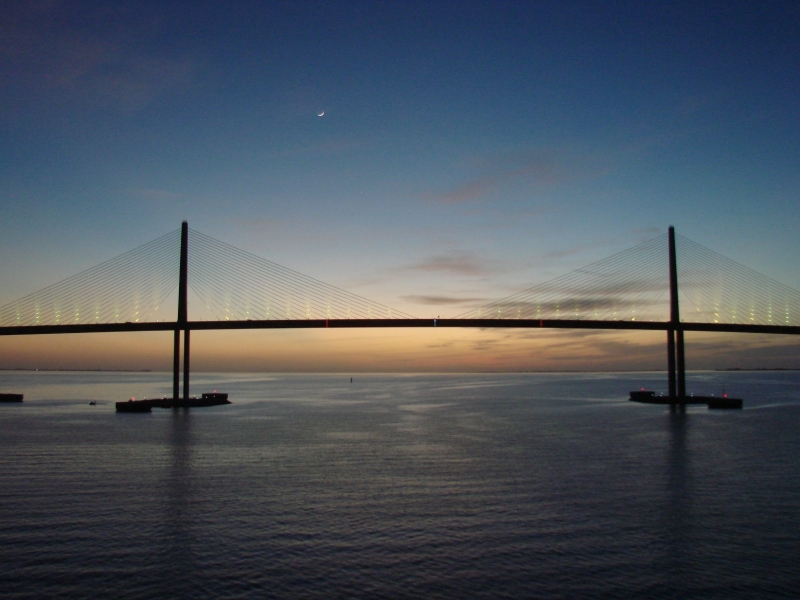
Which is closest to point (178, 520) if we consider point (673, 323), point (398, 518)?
point (398, 518)

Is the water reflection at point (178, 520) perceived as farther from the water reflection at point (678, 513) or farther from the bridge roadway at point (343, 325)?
the bridge roadway at point (343, 325)

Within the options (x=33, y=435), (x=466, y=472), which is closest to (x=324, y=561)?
(x=466, y=472)

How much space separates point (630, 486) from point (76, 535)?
64.6 ft

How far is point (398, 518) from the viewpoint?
19641 mm

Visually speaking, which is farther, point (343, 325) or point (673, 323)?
point (673, 323)

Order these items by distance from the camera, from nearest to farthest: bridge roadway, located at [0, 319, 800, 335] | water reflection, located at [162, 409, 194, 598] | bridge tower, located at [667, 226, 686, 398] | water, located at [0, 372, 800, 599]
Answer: water, located at [0, 372, 800, 599]
water reflection, located at [162, 409, 194, 598]
bridge roadway, located at [0, 319, 800, 335]
bridge tower, located at [667, 226, 686, 398]

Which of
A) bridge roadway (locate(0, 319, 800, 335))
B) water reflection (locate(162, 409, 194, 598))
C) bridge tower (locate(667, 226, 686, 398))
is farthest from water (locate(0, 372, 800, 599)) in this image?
bridge tower (locate(667, 226, 686, 398))

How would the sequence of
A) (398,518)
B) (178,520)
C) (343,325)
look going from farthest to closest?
(343,325) < (398,518) < (178,520)

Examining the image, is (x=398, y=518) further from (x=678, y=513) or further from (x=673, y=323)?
(x=673, y=323)

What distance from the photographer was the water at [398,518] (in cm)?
1426

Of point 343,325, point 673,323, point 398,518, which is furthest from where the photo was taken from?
point 673,323

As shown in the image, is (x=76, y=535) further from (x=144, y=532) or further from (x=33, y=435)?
(x=33, y=435)

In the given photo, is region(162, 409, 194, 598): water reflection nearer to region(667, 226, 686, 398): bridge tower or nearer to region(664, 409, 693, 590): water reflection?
region(664, 409, 693, 590): water reflection

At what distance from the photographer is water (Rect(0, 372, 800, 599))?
46.8ft
